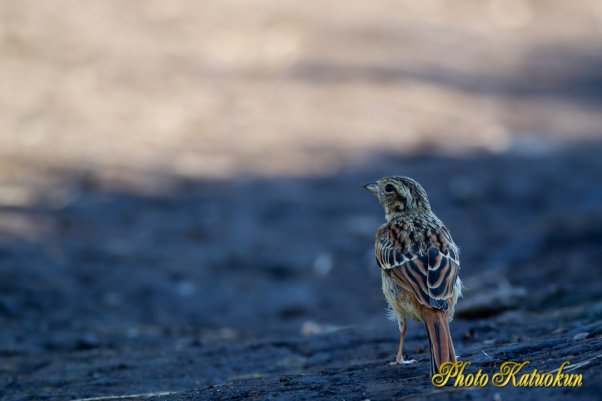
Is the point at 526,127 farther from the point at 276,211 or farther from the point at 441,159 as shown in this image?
the point at 276,211

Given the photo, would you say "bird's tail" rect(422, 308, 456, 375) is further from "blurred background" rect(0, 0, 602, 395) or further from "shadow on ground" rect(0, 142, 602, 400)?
"blurred background" rect(0, 0, 602, 395)

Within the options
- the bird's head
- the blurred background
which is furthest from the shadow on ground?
the bird's head

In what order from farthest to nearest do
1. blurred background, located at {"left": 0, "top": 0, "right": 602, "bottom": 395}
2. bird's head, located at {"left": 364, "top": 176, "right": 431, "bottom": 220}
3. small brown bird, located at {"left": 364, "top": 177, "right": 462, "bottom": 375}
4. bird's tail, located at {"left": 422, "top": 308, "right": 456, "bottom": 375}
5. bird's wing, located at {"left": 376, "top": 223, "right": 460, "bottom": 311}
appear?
blurred background, located at {"left": 0, "top": 0, "right": 602, "bottom": 395}, bird's head, located at {"left": 364, "top": 176, "right": 431, "bottom": 220}, bird's wing, located at {"left": 376, "top": 223, "right": 460, "bottom": 311}, small brown bird, located at {"left": 364, "top": 177, "right": 462, "bottom": 375}, bird's tail, located at {"left": 422, "top": 308, "right": 456, "bottom": 375}

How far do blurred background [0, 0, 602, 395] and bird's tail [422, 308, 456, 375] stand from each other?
55.5 inches

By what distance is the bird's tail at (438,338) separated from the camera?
230 inches

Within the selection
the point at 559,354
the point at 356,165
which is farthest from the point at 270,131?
the point at 559,354

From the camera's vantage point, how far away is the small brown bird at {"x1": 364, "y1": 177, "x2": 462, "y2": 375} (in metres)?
6.21

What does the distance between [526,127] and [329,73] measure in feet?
Result: 14.1

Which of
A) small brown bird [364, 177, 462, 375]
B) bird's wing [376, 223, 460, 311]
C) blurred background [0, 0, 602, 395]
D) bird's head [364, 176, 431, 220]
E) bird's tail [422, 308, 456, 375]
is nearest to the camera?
bird's tail [422, 308, 456, 375]

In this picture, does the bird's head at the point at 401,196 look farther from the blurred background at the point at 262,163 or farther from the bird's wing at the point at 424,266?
the blurred background at the point at 262,163

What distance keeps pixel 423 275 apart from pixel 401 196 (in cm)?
126

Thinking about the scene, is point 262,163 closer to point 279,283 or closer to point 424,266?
point 279,283

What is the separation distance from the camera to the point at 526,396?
5094mm

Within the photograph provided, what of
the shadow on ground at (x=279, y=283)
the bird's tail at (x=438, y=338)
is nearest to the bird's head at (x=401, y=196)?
the shadow on ground at (x=279, y=283)
